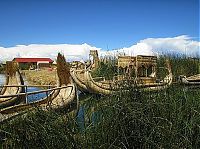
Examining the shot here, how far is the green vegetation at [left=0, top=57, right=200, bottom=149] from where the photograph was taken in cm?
363

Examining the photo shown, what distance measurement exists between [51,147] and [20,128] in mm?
565

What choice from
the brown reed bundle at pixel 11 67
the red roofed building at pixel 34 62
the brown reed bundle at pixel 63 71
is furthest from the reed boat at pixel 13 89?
the red roofed building at pixel 34 62

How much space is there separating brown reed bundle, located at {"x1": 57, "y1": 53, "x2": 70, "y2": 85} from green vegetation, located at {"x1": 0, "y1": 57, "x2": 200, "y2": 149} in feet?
16.4

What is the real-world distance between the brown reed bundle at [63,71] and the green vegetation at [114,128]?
16.4 feet

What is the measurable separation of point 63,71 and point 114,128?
5935mm

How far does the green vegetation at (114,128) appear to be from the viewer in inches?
143

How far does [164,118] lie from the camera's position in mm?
3934

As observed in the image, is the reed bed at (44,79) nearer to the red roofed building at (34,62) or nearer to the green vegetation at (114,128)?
the green vegetation at (114,128)

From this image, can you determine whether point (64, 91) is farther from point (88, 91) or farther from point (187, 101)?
point (187, 101)

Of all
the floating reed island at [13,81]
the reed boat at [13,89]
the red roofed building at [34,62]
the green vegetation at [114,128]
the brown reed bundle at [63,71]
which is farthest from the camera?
the red roofed building at [34,62]

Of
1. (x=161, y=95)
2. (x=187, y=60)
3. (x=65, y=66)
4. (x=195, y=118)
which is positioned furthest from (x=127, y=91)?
(x=187, y=60)

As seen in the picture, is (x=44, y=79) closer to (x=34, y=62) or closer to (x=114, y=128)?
(x=114, y=128)

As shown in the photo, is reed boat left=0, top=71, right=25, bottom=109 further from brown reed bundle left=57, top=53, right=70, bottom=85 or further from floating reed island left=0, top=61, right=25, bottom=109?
brown reed bundle left=57, top=53, right=70, bottom=85

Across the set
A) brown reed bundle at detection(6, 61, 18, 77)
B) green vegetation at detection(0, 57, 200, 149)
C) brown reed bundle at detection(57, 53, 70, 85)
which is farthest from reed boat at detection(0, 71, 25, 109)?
green vegetation at detection(0, 57, 200, 149)
